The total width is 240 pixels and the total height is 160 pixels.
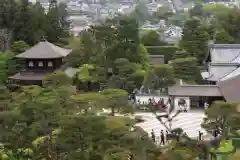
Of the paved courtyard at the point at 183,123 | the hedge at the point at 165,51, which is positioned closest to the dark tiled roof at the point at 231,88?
the paved courtyard at the point at 183,123

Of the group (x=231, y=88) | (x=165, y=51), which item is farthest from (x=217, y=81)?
(x=165, y=51)

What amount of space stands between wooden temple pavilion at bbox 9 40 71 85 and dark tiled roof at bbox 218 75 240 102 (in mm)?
8595

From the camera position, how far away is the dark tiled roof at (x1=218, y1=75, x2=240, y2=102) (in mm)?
18073

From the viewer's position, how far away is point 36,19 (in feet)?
93.9

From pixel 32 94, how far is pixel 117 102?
3.16m

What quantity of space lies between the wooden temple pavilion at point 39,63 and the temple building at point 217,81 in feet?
22.2

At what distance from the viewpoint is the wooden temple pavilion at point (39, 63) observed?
77.2 ft

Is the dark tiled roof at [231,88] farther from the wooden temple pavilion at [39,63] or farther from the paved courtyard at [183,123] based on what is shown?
the wooden temple pavilion at [39,63]

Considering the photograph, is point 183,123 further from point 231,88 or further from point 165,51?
point 165,51

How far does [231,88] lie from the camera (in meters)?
18.8

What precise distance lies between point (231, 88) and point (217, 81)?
2.42 metres

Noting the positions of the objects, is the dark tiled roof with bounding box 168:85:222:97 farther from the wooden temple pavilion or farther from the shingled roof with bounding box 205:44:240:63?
the wooden temple pavilion

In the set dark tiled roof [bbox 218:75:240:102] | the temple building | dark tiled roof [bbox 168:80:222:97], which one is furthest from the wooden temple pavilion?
dark tiled roof [bbox 218:75:240:102]

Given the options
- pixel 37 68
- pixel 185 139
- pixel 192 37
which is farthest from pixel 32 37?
pixel 185 139
